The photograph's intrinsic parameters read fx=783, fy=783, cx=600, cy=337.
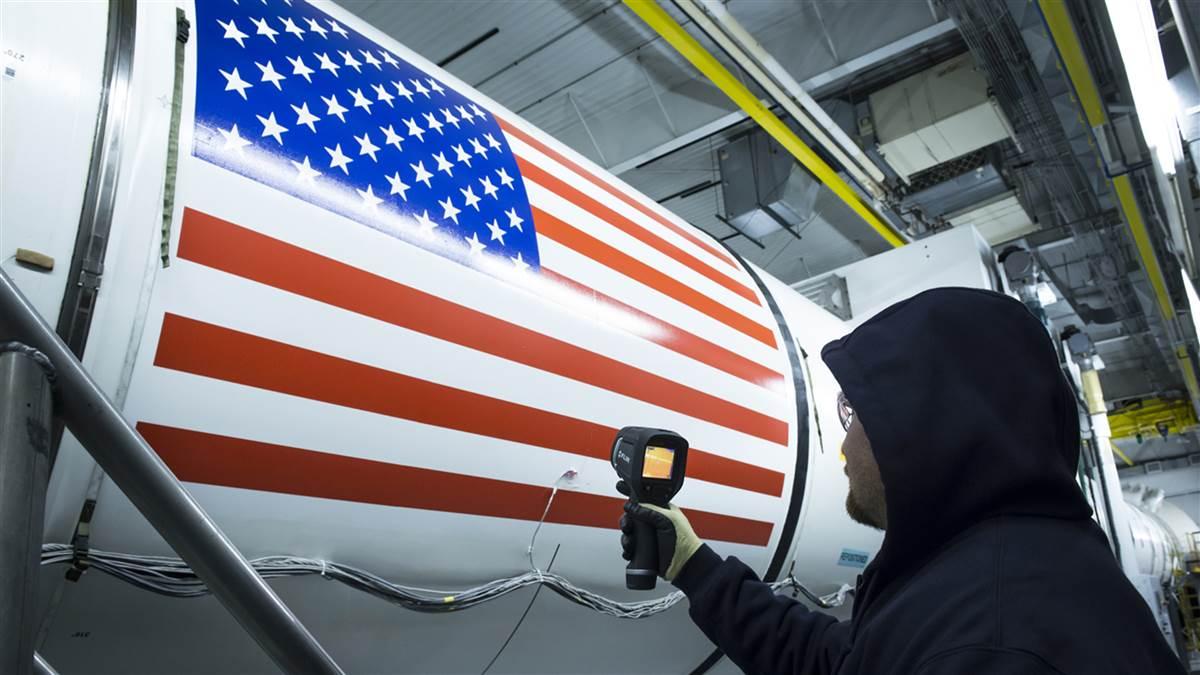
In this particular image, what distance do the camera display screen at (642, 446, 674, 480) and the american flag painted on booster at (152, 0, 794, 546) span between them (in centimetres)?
29

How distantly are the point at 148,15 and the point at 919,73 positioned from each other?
6.76 metres

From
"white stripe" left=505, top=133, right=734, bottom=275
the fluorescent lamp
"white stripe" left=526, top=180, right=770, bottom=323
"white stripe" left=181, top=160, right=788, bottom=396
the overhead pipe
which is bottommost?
"white stripe" left=181, top=160, right=788, bottom=396

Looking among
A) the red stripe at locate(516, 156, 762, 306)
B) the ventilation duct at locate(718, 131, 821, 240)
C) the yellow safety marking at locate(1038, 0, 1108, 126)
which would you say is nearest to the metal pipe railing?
A: the red stripe at locate(516, 156, 762, 306)

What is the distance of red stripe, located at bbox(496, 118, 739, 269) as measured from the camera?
2.51 metres

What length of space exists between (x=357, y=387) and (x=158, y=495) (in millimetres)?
596

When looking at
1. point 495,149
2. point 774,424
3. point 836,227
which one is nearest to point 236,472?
point 495,149

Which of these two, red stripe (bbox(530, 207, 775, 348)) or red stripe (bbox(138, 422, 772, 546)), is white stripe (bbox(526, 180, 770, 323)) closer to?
red stripe (bbox(530, 207, 775, 348))


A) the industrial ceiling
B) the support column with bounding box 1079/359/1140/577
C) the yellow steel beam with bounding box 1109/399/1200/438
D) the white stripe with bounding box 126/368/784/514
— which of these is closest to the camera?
the white stripe with bounding box 126/368/784/514

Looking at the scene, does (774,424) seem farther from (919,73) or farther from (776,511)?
(919,73)

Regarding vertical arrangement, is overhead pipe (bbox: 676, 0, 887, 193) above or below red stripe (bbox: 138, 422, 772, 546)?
above

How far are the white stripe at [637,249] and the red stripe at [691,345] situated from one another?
0.18m

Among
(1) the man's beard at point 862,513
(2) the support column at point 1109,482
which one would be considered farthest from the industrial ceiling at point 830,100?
(1) the man's beard at point 862,513

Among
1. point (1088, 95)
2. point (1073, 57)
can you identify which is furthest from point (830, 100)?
point (1073, 57)

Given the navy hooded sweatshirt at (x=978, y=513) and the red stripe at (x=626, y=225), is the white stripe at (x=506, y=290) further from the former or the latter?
the navy hooded sweatshirt at (x=978, y=513)
